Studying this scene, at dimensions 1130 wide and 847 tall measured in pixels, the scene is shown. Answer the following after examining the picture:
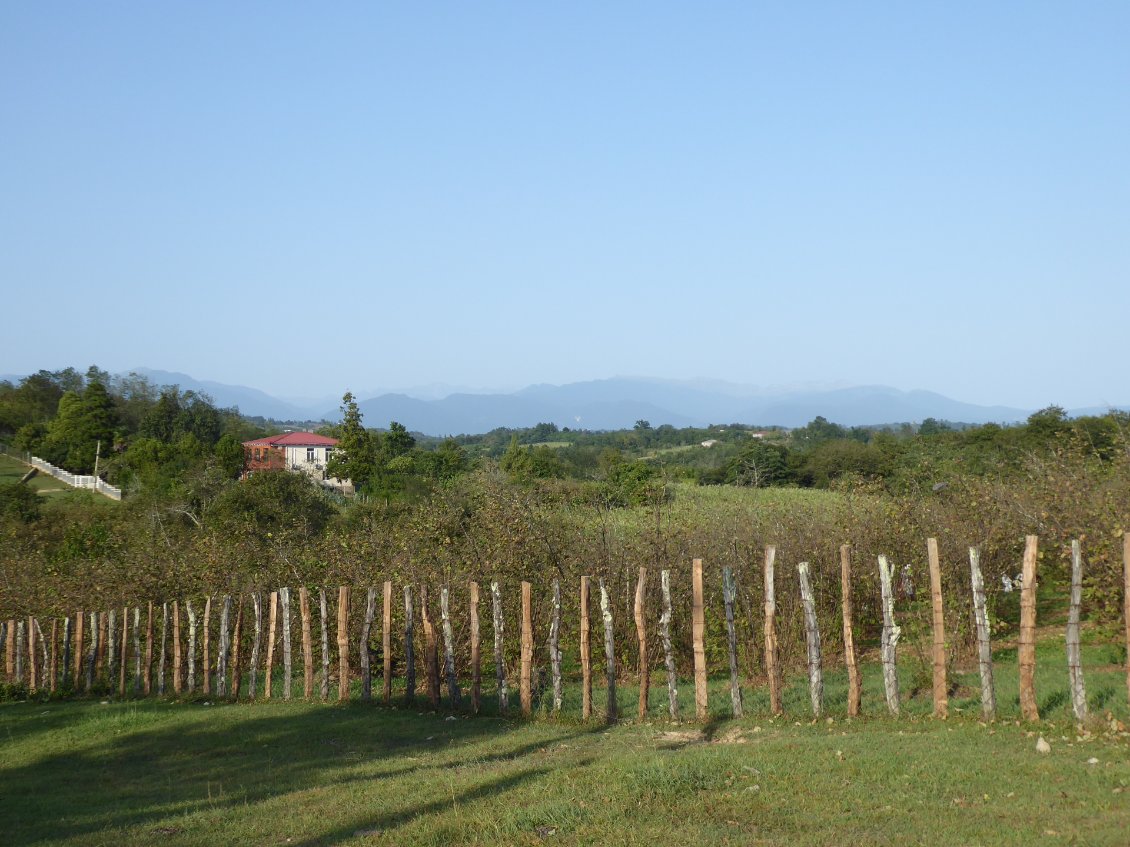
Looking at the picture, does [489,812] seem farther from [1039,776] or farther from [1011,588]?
[1011,588]

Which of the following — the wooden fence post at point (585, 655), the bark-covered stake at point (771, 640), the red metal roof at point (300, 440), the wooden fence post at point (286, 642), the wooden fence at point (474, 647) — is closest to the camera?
the wooden fence at point (474, 647)

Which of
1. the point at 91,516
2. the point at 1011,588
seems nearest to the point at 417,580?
the point at 1011,588

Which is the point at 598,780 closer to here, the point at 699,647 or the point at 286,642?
the point at 699,647

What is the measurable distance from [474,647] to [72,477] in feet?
176

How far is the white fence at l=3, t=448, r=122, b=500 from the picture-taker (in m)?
53.4

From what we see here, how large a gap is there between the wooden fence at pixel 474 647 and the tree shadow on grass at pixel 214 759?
2.48 ft

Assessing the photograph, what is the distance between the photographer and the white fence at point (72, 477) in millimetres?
53359

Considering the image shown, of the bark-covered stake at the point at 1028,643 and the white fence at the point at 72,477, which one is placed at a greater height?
the white fence at the point at 72,477

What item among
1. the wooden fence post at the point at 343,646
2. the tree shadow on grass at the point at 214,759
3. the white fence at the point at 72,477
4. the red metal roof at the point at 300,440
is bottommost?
the tree shadow on grass at the point at 214,759

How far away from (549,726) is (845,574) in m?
3.64

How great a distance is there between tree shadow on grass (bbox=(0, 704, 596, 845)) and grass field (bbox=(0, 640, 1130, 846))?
37 mm

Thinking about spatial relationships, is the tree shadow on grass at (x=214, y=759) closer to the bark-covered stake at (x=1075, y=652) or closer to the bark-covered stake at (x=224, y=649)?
the bark-covered stake at (x=224, y=649)

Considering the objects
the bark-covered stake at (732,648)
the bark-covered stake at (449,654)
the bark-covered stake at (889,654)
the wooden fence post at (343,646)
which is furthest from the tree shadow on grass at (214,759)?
the bark-covered stake at (889,654)

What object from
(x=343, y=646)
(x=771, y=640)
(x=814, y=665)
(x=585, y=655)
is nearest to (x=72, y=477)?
(x=343, y=646)
